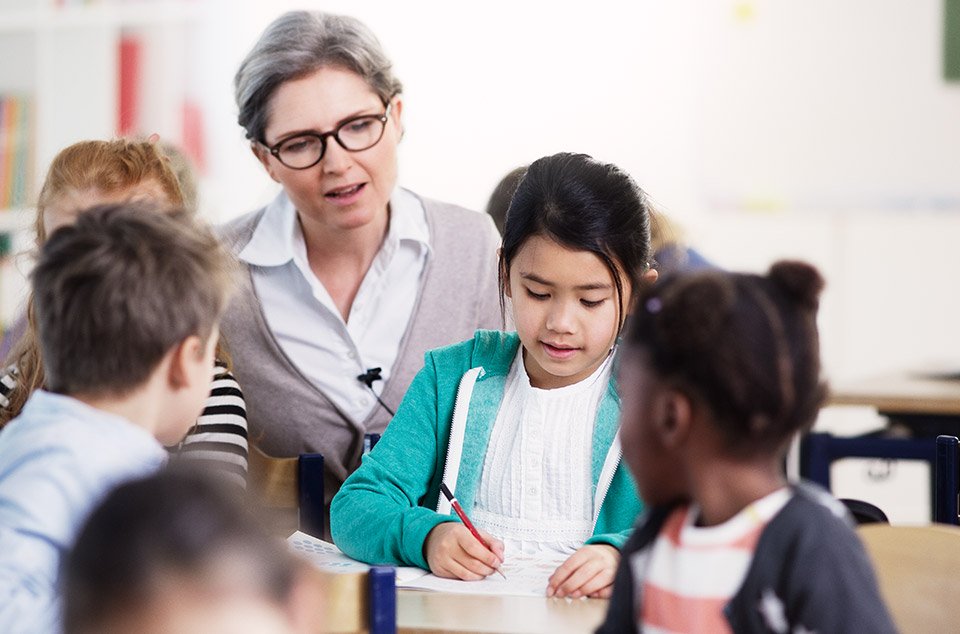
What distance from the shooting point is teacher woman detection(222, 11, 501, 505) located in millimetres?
2070

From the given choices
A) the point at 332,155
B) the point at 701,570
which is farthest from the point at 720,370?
the point at 332,155

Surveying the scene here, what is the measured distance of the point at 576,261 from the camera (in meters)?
1.62

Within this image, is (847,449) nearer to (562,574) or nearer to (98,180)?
(562,574)

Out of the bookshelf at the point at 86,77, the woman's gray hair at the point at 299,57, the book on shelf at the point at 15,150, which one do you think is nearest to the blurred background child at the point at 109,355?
the woman's gray hair at the point at 299,57

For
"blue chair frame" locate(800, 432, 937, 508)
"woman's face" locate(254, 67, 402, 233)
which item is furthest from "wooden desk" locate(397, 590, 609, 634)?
"blue chair frame" locate(800, 432, 937, 508)

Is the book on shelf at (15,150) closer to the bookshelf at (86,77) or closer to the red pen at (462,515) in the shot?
the bookshelf at (86,77)

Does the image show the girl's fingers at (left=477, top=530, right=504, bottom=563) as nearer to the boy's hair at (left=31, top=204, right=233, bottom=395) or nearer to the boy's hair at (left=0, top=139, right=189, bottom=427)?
the boy's hair at (left=31, top=204, right=233, bottom=395)

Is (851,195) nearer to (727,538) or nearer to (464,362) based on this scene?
(464,362)

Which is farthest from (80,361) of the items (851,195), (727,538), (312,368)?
(851,195)

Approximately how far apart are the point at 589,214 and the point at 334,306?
2.20 feet

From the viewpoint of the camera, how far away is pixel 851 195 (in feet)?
15.5

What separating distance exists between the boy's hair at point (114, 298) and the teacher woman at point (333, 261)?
849 mm

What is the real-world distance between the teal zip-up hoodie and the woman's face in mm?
445

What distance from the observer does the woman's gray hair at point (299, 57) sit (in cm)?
206
